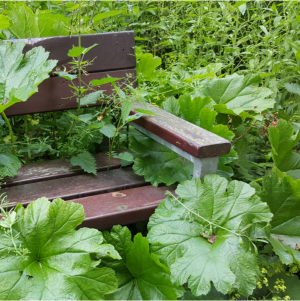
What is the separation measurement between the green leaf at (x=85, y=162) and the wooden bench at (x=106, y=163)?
5 centimetres

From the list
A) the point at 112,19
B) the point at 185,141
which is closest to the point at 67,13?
the point at 112,19

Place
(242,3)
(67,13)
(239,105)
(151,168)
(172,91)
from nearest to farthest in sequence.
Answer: (151,168) < (239,105) < (172,91) < (242,3) < (67,13)

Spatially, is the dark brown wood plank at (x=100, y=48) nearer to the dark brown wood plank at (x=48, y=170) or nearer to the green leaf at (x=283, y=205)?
the dark brown wood plank at (x=48, y=170)

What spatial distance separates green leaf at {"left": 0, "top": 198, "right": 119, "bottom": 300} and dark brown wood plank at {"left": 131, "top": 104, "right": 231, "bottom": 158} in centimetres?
51

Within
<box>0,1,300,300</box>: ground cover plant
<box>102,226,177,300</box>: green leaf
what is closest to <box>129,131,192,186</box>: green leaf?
<box>0,1,300,300</box>: ground cover plant

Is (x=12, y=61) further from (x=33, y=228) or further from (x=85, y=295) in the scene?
(x=85, y=295)

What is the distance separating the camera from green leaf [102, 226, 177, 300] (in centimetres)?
131

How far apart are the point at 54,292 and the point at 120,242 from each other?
14.3 inches

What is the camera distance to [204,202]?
53.4 inches

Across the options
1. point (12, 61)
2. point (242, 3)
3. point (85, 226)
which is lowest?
point (85, 226)

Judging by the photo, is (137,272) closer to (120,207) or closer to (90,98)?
(120,207)

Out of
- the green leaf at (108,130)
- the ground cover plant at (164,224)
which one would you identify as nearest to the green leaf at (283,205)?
the ground cover plant at (164,224)

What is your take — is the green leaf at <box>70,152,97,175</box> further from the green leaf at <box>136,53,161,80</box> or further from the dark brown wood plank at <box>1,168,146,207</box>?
the green leaf at <box>136,53,161,80</box>

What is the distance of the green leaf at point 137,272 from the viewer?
1305mm
